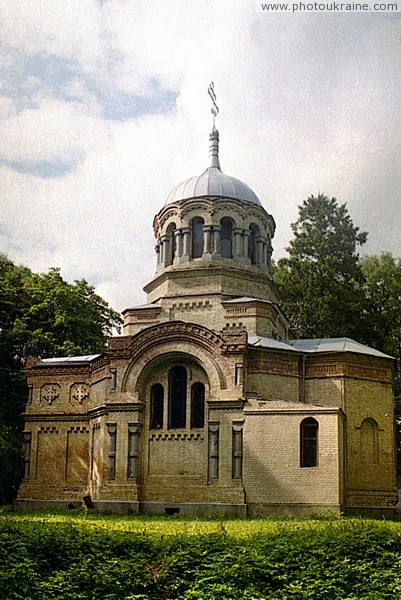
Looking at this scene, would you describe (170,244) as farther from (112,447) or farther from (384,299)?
(384,299)

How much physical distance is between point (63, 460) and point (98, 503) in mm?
3461

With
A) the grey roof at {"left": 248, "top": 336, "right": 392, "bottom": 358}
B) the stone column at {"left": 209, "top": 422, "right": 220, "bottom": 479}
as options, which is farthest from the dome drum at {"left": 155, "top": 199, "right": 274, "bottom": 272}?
the stone column at {"left": 209, "top": 422, "right": 220, "bottom": 479}

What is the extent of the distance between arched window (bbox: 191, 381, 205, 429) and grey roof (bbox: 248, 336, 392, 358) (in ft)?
6.94

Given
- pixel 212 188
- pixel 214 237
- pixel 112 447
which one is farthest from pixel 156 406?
pixel 212 188

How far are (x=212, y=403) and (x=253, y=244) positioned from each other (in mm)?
7599

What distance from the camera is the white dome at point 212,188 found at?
28000 millimetres

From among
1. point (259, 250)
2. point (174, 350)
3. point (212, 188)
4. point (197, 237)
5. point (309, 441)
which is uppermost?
point (212, 188)

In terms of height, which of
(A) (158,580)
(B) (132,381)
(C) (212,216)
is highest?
(C) (212,216)

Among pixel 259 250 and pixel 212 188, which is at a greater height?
pixel 212 188

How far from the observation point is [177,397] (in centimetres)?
2375

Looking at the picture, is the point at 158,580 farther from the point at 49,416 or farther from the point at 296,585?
the point at 49,416

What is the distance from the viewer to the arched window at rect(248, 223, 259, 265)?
27984 mm

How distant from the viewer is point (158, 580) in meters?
10.0

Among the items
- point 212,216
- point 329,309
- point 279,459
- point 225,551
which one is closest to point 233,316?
point 212,216
